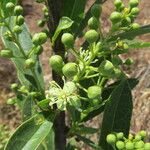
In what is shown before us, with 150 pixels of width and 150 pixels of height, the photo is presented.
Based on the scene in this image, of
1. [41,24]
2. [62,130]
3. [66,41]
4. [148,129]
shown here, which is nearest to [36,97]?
[62,130]

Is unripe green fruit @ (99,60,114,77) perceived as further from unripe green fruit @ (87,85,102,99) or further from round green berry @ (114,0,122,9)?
round green berry @ (114,0,122,9)

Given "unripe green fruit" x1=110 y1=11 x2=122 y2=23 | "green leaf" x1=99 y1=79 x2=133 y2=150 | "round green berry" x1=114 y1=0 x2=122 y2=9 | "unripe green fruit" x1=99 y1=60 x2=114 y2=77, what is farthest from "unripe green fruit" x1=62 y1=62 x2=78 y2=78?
"green leaf" x1=99 y1=79 x2=133 y2=150

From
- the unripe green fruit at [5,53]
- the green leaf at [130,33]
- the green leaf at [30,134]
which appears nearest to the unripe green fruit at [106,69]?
the green leaf at [130,33]

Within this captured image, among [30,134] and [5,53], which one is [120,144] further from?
[5,53]

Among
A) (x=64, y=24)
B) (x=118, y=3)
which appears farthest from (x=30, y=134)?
(x=118, y=3)

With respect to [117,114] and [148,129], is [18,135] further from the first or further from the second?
[148,129]

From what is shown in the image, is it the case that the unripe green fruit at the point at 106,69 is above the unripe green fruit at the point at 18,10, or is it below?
below

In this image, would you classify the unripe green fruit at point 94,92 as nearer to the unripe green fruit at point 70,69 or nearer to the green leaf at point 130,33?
the unripe green fruit at point 70,69

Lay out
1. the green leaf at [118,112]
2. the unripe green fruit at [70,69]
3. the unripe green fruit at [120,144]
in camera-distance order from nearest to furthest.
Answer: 1. the unripe green fruit at [70,69]
2. the unripe green fruit at [120,144]
3. the green leaf at [118,112]
